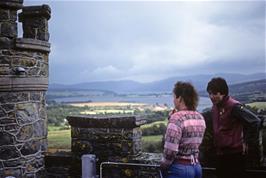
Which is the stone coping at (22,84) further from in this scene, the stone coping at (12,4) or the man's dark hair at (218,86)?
the man's dark hair at (218,86)

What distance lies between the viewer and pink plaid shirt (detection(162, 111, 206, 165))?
183 inches

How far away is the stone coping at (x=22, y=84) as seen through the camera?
7297mm

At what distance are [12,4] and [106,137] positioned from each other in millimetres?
2844

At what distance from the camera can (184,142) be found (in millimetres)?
4734

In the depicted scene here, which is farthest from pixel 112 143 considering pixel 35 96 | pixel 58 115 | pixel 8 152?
pixel 58 115

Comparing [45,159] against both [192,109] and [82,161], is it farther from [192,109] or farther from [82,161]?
[192,109]

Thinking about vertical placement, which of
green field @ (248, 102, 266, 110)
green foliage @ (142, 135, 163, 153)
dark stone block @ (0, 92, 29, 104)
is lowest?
green foliage @ (142, 135, 163, 153)

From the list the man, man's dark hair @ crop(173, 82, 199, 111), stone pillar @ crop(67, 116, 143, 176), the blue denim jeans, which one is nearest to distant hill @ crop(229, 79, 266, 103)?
the man

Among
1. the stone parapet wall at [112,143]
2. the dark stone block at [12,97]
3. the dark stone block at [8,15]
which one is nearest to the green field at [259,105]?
the stone parapet wall at [112,143]

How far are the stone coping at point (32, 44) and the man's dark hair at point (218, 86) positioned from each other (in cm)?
369

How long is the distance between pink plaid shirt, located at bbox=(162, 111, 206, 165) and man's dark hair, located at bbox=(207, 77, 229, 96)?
23.0 inches

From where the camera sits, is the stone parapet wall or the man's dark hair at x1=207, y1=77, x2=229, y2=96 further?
the stone parapet wall

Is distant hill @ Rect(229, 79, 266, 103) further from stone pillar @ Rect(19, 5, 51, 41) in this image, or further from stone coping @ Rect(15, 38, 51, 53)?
stone pillar @ Rect(19, 5, 51, 41)

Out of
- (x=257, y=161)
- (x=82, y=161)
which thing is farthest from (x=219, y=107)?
(x=82, y=161)
